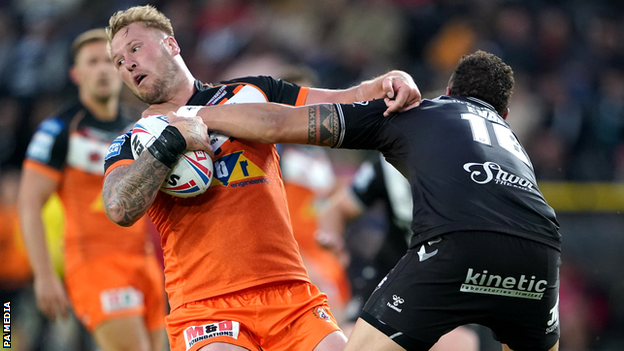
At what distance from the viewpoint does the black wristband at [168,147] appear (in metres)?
3.53

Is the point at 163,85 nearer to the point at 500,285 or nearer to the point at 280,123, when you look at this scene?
the point at 280,123

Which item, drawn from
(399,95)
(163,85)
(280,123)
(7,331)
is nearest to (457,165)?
(399,95)

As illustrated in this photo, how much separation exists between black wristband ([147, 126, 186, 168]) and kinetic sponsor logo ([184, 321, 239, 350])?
0.88 meters

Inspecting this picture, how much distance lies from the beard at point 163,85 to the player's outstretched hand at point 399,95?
4.28 feet

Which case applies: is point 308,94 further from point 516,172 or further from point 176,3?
point 176,3

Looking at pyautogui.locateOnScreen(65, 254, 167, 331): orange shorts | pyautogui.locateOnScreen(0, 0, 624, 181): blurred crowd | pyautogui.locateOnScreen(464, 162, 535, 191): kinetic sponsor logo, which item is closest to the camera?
pyautogui.locateOnScreen(464, 162, 535, 191): kinetic sponsor logo

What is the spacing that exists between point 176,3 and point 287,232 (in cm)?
1040

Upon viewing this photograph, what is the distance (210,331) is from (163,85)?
152 cm

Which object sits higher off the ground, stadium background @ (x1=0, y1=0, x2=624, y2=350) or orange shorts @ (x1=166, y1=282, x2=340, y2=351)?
stadium background @ (x1=0, y1=0, x2=624, y2=350)

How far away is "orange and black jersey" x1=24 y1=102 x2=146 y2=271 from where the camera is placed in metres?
6.45

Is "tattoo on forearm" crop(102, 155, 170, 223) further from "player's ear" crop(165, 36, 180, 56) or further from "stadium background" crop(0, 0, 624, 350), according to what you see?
"stadium background" crop(0, 0, 624, 350)

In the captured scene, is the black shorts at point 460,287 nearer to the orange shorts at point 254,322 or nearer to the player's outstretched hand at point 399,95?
the orange shorts at point 254,322

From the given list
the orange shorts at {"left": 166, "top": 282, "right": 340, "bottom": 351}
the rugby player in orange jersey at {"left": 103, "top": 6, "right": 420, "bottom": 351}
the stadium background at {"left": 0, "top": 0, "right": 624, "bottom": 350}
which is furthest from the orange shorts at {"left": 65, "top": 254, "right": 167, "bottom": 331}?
the stadium background at {"left": 0, "top": 0, "right": 624, "bottom": 350}

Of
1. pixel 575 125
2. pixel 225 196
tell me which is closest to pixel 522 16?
pixel 575 125
